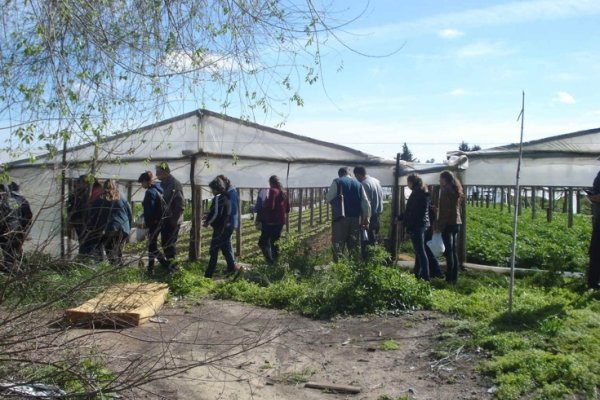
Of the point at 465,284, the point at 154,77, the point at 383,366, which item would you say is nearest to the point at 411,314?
the point at 383,366

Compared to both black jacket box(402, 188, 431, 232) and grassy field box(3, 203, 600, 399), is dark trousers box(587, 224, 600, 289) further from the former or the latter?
black jacket box(402, 188, 431, 232)

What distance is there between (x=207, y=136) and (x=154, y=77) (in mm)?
6823

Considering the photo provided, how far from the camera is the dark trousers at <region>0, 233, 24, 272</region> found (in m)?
3.89

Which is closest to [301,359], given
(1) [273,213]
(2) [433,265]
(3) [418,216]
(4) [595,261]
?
(3) [418,216]

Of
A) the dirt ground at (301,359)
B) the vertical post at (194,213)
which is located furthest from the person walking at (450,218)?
the vertical post at (194,213)

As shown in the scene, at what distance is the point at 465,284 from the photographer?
32.5 feet

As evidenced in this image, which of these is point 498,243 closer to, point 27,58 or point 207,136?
point 207,136

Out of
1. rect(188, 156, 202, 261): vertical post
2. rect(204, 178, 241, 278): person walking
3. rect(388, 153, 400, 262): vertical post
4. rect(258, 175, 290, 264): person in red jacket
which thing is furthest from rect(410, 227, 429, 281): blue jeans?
rect(188, 156, 202, 261): vertical post

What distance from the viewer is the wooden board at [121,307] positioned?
459cm

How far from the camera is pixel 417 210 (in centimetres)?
1009

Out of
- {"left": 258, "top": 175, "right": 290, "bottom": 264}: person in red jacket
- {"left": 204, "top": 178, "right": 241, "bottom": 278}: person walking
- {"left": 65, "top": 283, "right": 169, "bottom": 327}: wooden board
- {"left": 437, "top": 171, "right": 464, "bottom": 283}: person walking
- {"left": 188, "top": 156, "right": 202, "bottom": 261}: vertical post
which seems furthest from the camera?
{"left": 188, "top": 156, "right": 202, "bottom": 261}: vertical post

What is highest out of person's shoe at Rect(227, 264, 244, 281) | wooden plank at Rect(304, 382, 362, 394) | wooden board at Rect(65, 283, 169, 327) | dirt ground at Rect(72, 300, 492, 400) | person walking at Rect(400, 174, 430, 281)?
person walking at Rect(400, 174, 430, 281)

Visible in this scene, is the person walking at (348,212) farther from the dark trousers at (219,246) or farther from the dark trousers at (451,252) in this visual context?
the dark trousers at (219,246)

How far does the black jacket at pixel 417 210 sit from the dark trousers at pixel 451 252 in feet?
1.18
